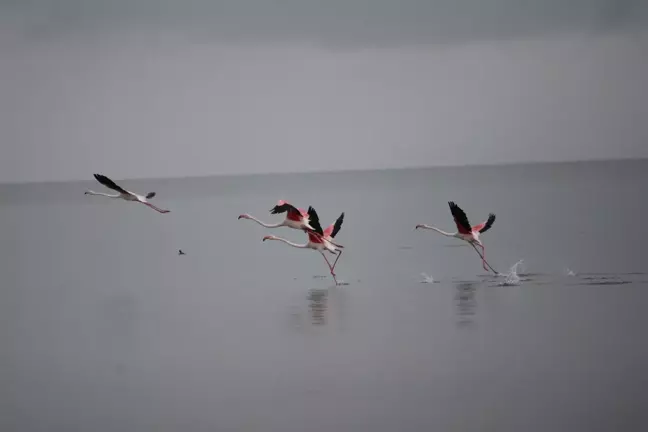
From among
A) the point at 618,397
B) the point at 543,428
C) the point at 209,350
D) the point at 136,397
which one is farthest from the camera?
the point at 209,350

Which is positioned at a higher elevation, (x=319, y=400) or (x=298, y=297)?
(x=298, y=297)

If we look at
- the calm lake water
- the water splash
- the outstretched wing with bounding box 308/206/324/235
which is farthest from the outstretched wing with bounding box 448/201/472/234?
the outstretched wing with bounding box 308/206/324/235

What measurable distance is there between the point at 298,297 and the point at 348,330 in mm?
2431

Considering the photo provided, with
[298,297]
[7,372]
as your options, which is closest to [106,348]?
[7,372]

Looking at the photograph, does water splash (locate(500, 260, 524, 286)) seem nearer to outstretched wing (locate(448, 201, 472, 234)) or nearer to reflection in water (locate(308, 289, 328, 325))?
outstretched wing (locate(448, 201, 472, 234))

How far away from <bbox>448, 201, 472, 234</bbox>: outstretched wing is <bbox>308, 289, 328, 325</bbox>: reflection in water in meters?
2.16

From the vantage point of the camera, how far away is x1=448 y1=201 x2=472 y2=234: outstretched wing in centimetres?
1340

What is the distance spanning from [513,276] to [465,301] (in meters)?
1.90

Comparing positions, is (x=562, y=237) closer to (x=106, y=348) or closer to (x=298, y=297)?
(x=298, y=297)

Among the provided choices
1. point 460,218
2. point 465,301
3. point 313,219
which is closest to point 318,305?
point 313,219

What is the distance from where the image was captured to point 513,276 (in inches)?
558

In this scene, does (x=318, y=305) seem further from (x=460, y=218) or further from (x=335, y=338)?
(x=460, y=218)

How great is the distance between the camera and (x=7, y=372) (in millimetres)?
10023

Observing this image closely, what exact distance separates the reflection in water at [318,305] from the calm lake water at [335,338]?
0.14 ft
